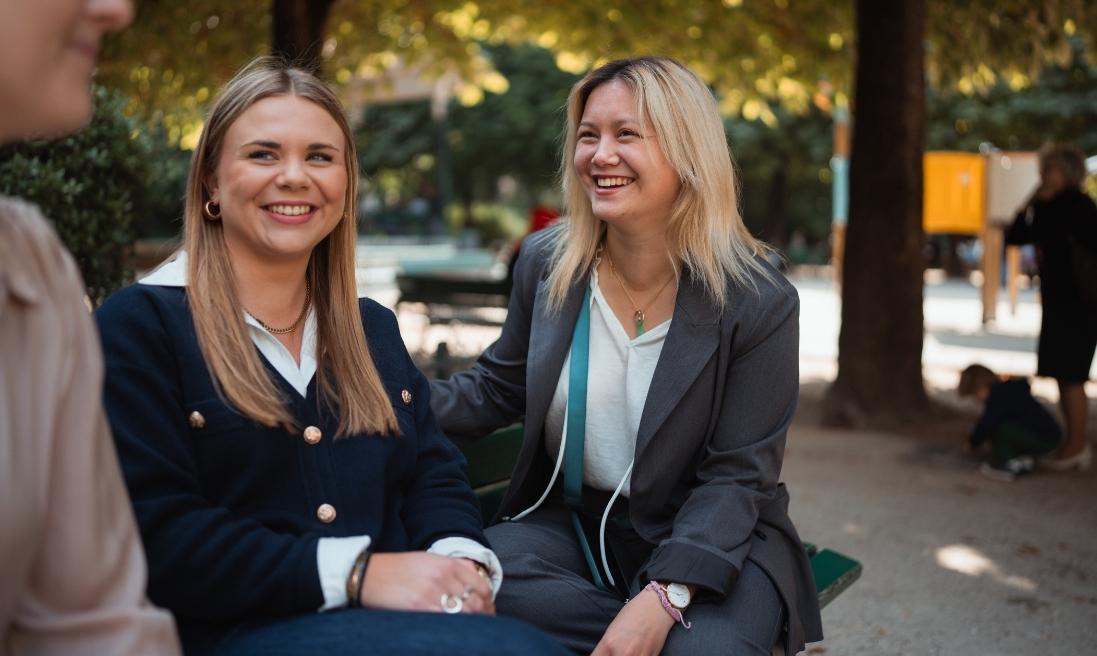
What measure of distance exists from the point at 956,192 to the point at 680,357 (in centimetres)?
1695

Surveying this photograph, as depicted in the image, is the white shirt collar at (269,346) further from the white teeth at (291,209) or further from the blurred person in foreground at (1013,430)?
the blurred person in foreground at (1013,430)

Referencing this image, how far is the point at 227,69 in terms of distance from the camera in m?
12.4

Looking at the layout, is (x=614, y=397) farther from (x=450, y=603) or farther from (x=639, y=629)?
(x=450, y=603)

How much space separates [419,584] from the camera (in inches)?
80.9

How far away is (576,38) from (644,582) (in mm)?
10644

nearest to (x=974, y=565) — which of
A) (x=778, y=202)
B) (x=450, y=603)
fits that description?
(x=450, y=603)

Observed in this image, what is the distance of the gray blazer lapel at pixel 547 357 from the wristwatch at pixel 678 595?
591mm

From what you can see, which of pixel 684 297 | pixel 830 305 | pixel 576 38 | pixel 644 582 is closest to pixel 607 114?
pixel 684 297

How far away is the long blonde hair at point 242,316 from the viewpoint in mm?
2156

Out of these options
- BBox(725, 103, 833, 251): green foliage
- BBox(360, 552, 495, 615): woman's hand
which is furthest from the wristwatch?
BBox(725, 103, 833, 251): green foliage

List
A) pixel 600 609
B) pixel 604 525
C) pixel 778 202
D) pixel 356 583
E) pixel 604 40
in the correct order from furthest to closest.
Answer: pixel 778 202 < pixel 604 40 < pixel 604 525 < pixel 600 609 < pixel 356 583

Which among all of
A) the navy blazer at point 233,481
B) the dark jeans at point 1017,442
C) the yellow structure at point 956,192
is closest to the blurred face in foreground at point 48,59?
the navy blazer at point 233,481

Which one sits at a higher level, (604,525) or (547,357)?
(547,357)

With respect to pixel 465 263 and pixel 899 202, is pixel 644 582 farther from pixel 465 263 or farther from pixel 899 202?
pixel 465 263
